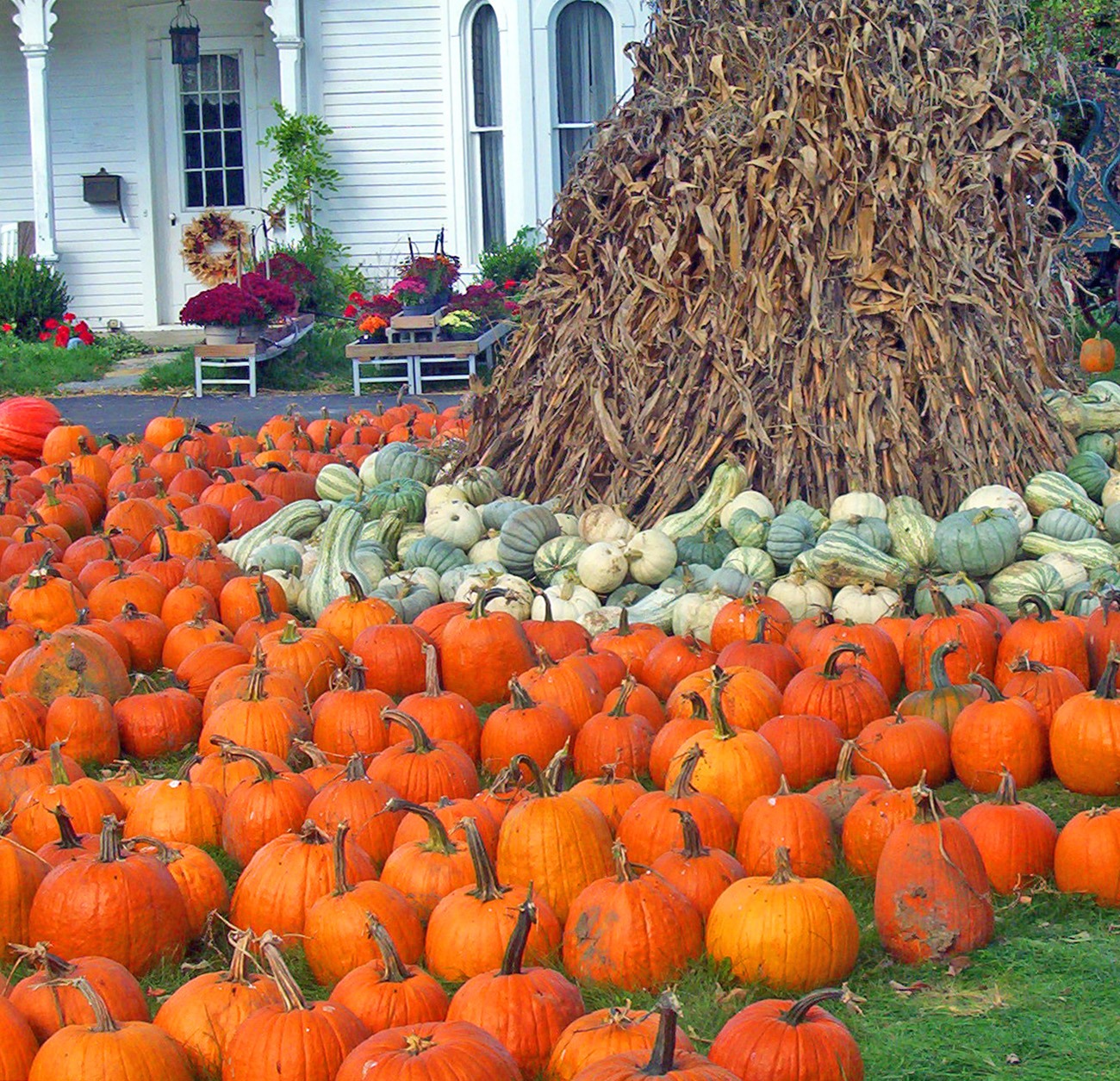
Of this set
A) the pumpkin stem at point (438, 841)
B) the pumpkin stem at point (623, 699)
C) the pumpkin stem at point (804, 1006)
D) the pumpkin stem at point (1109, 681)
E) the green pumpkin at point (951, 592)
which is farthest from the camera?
the green pumpkin at point (951, 592)

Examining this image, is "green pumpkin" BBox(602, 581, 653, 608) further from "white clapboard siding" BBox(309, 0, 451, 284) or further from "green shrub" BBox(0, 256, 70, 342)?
"green shrub" BBox(0, 256, 70, 342)

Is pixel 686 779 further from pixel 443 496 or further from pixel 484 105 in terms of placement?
pixel 484 105

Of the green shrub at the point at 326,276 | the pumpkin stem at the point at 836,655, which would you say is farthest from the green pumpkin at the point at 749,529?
the green shrub at the point at 326,276

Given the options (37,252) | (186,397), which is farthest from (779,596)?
(37,252)

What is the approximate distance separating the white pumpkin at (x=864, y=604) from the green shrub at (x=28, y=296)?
14327 mm

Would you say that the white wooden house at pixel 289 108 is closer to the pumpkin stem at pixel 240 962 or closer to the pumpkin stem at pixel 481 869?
the pumpkin stem at pixel 481 869

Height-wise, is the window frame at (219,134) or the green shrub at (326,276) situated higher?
the window frame at (219,134)

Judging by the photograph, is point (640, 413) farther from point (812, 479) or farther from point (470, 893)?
point (470, 893)

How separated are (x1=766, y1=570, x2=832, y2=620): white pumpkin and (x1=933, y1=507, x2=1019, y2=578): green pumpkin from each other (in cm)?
56

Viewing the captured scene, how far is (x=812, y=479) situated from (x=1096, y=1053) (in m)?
4.29

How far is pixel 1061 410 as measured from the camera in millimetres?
7586

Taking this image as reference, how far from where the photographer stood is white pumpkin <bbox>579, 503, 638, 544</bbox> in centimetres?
702

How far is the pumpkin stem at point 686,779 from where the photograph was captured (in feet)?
12.5

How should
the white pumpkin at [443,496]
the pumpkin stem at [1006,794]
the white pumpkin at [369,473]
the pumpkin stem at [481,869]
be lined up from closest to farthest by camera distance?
the pumpkin stem at [481,869]
the pumpkin stem at [1006,794]
the white pumpkin at [443,496]
the white pumpkin at [369,473]
